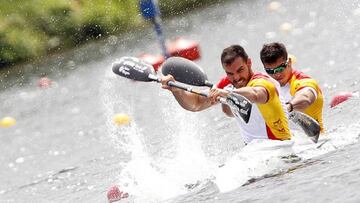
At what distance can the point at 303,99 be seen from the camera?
25.1 ft

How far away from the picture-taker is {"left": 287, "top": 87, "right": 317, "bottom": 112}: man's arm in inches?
301

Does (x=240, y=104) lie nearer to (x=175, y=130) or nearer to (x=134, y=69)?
(x=134, y=69)

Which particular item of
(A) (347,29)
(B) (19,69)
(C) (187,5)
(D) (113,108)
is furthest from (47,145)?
(C) (187,5)

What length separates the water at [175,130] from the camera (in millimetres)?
7020

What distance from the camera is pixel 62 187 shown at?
10.2 metres

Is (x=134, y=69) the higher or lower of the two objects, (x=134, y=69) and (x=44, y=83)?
the lower

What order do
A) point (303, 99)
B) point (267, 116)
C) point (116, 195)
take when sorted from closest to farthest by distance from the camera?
point (267, 116), point (303, 99), point (116, 195)

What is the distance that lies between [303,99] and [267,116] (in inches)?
20.7

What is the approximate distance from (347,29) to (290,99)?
28.1 feet

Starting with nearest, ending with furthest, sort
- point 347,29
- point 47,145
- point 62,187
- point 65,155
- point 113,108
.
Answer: point 62,187
point 65,155
point 47,145
point 113,108
point 347,29

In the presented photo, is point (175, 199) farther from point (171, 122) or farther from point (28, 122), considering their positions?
point (28, 122)

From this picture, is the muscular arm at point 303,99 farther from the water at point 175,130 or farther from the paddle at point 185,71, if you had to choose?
the paddle at point 185,71

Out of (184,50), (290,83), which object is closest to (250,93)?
(290,83)

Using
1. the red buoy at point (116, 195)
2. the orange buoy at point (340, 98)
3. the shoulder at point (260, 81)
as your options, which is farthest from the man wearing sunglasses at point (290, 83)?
the orange buoy at point (340, 98)
